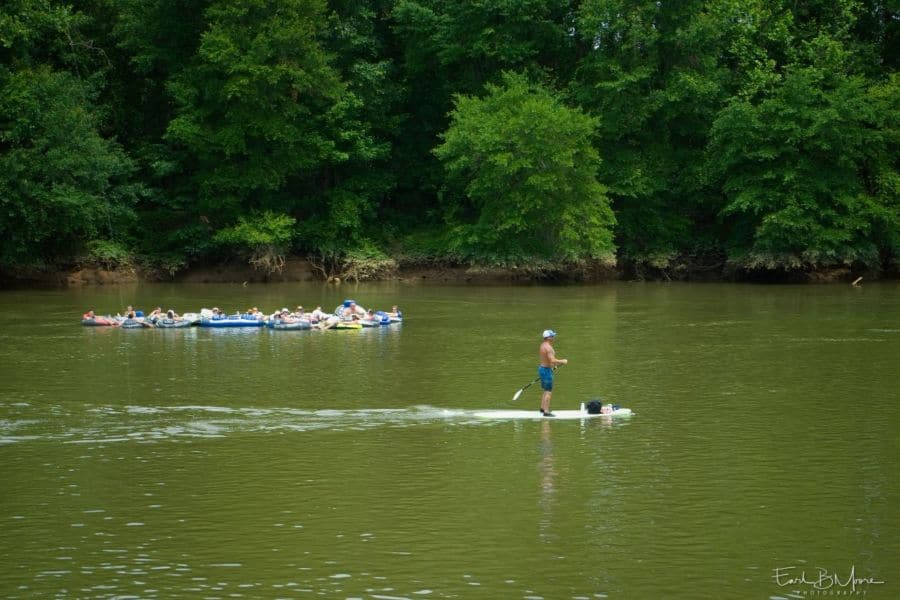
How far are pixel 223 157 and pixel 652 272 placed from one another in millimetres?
20941

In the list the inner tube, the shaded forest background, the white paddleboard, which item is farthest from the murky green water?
the shaded forest background

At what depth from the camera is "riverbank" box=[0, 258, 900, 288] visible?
2138 inches

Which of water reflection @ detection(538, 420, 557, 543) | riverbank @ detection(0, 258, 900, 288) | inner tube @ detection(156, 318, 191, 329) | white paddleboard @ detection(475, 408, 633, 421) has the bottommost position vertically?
water reflection @ detection(538, 420, 557, 543)

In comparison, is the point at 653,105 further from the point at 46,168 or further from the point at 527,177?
the point at 46,168

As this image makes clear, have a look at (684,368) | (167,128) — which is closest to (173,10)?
(167,128)

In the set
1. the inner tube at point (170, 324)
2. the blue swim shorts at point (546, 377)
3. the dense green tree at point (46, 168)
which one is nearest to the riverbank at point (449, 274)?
the dense green tree at point (46, 168)

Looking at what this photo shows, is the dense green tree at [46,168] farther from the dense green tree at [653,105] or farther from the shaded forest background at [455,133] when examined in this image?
the dense green tree at [653,105]

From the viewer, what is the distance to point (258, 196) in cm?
5834

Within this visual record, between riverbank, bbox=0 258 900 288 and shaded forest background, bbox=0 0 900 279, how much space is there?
1.61 ft

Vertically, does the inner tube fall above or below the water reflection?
above

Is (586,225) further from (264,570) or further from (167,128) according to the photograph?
(264,570)
